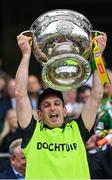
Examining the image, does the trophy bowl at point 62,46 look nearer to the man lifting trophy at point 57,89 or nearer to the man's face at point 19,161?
the man lifting trophy at point 57,89

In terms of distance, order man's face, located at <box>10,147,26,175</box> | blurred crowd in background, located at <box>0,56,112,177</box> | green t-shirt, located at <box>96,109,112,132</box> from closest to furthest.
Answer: man's face, located at <box>10,147,26,175</box>, blurred crowd in background, located at <box>0,56,112,177</box>, green t-shirt, located at <box>96,109,112,132</box>

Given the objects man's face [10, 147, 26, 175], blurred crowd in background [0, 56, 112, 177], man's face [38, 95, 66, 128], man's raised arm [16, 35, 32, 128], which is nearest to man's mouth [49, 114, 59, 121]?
man's face [38, 95, 66, 128]

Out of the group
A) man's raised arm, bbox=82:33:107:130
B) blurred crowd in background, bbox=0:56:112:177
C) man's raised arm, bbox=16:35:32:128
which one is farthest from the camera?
blurred crowd in background, bbox=0:56:112:177

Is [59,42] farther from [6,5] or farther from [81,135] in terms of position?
[6,5]

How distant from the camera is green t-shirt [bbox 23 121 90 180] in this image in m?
5.68

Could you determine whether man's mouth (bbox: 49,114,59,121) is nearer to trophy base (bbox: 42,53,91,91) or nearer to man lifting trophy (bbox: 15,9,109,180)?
man lifting trophy (bbox: 15,9,109,180)

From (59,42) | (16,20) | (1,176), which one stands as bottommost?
(1,176)

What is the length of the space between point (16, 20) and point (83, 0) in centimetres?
118

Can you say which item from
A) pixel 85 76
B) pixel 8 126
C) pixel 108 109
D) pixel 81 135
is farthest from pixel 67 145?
pixel 8 126

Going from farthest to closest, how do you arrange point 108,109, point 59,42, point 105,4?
point 105,4 < point 108,109 < point 59,42

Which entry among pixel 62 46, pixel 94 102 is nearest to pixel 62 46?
pixel 62 46

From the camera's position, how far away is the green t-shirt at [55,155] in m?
5.68

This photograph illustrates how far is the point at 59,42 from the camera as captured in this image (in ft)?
18.6

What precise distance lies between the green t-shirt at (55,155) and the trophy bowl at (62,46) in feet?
1.22
